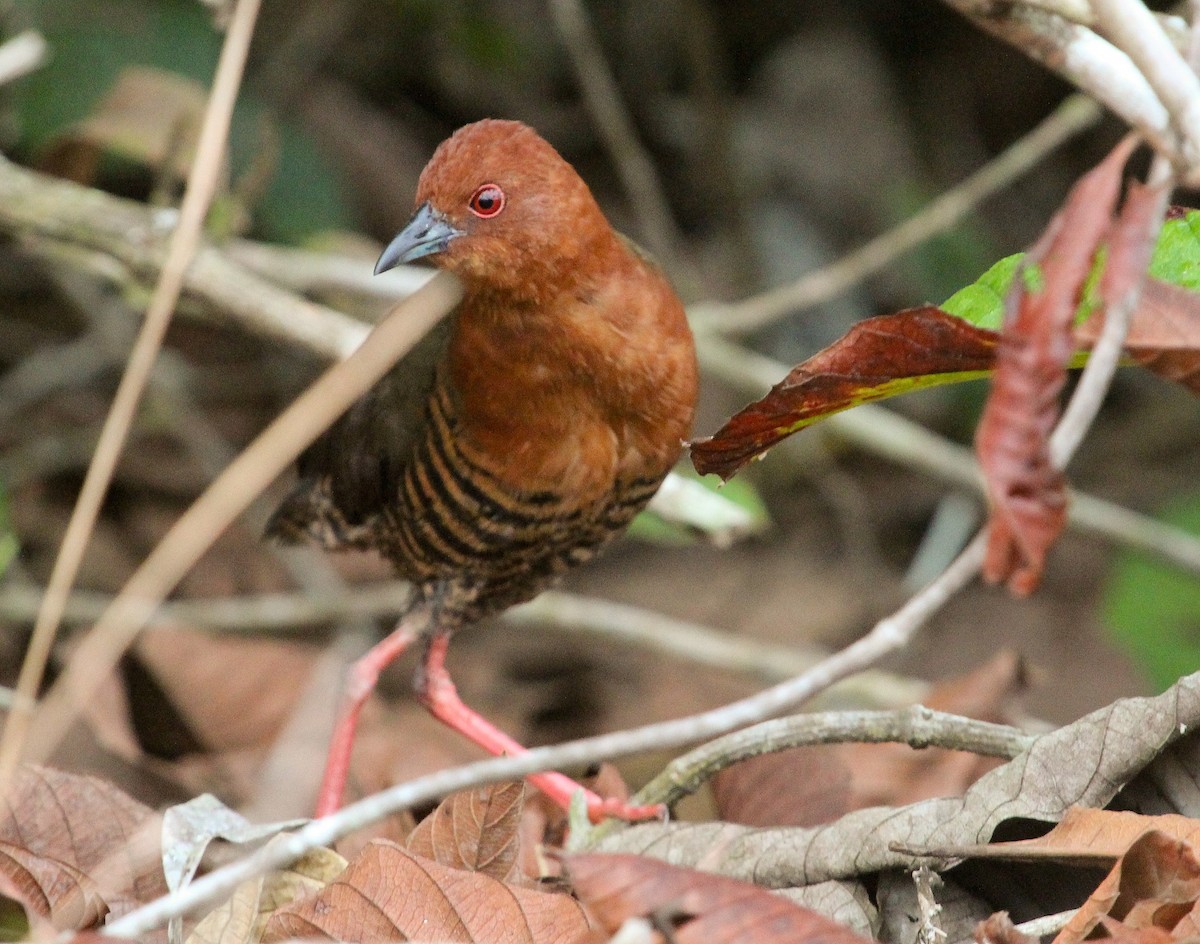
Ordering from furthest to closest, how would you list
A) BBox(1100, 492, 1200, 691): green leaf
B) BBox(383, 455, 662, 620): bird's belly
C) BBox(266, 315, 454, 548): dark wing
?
BBox(1100, 492, 1200, 691): green leaf, BBox(266, 315, 454, 548): dark wing, BBox(383, 455, 662, 620): bird's belly

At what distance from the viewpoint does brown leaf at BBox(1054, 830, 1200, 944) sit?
6.25 ft

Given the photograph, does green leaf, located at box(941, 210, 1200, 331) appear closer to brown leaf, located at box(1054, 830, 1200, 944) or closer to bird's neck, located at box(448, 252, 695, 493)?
brown leaf, located at box(1054, 830, 1200, 944)

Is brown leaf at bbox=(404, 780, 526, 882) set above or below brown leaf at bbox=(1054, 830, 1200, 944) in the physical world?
below

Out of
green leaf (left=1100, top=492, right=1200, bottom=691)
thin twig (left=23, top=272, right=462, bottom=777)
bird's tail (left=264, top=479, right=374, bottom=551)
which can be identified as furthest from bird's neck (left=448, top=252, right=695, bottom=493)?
green leaf (left=1100, top=492, right=1200, bottom=691)

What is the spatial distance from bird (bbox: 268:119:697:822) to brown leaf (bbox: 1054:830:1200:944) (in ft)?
3.62

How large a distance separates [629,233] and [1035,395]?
5.71 metres

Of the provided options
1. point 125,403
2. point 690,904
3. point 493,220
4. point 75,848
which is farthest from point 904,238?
point 690,904

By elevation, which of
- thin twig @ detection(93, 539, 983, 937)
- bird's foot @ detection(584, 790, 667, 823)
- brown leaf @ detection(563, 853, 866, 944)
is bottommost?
bird's foot @ detection(584, 790, 667, 823)

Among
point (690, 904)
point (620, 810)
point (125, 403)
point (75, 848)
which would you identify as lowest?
point (620, 810)

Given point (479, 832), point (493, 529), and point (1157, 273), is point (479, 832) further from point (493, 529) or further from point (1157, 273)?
point (1157, 273)

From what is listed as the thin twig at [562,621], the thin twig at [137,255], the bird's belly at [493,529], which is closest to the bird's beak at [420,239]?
the bird's belly at [493,529]

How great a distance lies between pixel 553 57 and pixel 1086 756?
5.44m

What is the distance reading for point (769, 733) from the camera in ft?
8.43

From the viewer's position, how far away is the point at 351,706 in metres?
4.28
